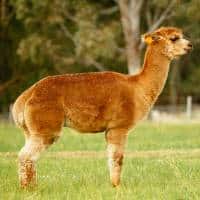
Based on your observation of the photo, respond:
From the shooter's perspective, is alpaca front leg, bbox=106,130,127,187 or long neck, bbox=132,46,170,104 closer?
alpaca front leg, bbox=106,130,127,187

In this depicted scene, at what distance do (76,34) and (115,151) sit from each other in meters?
30.9

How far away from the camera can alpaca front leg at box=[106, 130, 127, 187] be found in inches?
453

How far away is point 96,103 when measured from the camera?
11.5m

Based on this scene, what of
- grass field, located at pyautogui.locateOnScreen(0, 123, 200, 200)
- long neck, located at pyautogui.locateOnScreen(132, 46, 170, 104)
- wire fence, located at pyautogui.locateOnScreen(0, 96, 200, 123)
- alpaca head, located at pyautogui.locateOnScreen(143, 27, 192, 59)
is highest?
alpaca head, located at pyautogui.locateOnScreen(143, 27, 192, 59)

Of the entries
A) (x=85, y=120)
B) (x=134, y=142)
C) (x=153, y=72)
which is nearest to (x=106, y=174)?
(x=85, y=120)

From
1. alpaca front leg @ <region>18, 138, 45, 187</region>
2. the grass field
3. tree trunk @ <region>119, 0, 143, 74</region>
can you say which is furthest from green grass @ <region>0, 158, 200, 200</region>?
tree trunk @ <region>119, 0, 143, 74</region>

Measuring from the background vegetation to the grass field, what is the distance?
20414 mm

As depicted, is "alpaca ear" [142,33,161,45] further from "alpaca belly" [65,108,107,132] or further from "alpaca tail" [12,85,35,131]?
"alpaca tail" [12,85,35,131]

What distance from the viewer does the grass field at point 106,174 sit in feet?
34.2

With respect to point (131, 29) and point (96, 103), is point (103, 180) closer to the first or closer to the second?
point (96, 103)

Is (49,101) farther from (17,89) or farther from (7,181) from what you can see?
(17,89)

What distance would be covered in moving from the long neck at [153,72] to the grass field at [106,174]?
4.61ft

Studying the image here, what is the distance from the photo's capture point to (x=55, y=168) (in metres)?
14.0

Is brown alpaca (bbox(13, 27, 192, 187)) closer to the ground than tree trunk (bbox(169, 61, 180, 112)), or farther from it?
farther from it
